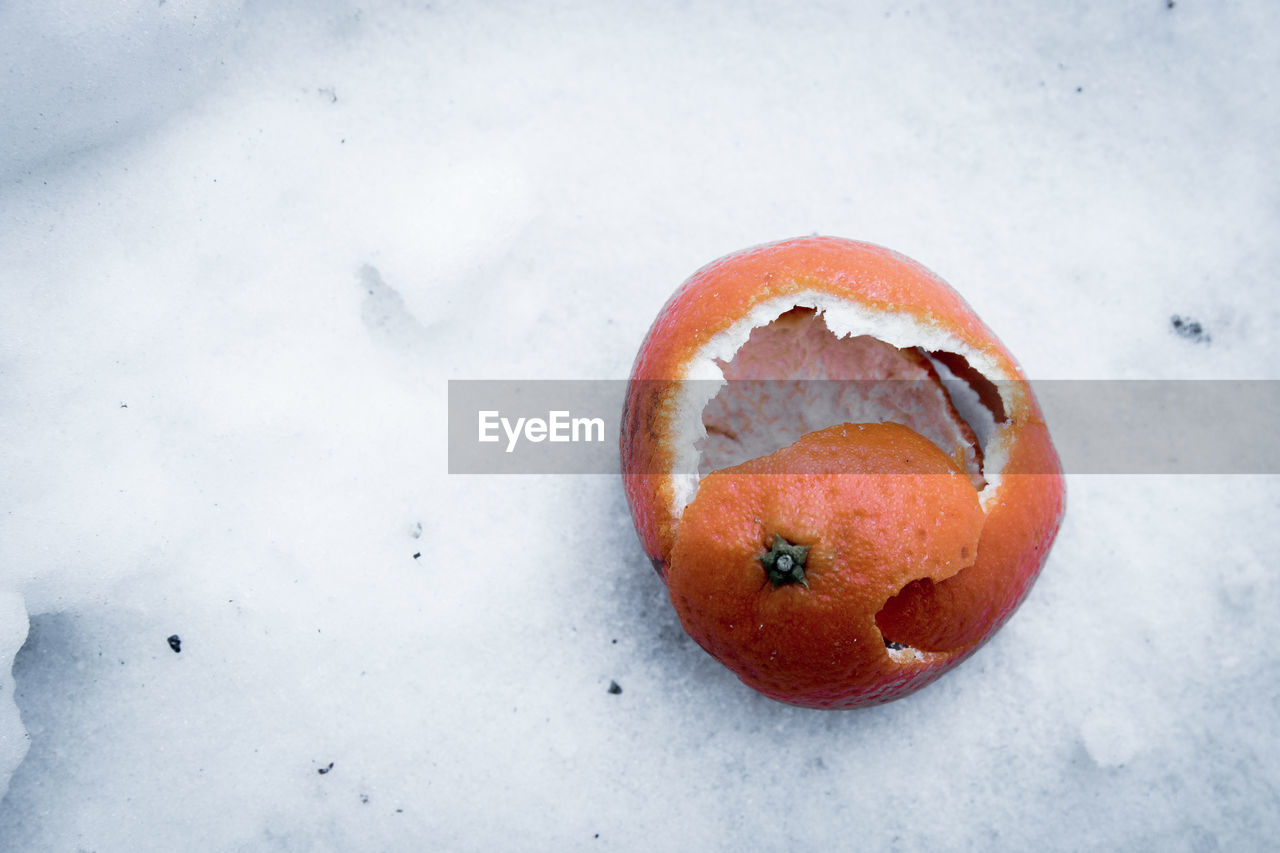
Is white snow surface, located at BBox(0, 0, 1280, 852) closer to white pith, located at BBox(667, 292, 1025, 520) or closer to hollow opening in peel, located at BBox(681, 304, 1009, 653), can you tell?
hollow opening in peel, located at BBox(681, 304, 1009, 653)

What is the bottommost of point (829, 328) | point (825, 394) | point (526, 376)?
point (526, 376)

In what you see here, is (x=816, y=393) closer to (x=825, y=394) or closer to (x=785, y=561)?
(x=825, y=394)

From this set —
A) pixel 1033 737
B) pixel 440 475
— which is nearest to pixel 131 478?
pixel 440 475

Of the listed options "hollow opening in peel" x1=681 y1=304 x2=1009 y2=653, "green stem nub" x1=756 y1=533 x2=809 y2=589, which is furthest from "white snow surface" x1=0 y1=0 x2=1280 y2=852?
"green stem nub" x1=756 y1=533 x2=809 y2=589

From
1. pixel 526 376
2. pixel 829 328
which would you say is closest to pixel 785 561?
pixel 829 328

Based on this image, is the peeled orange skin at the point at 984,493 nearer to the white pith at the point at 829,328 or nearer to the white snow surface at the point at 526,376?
the white pith at the point at 829,328

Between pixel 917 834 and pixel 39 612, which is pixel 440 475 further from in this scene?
pixel 917 834
